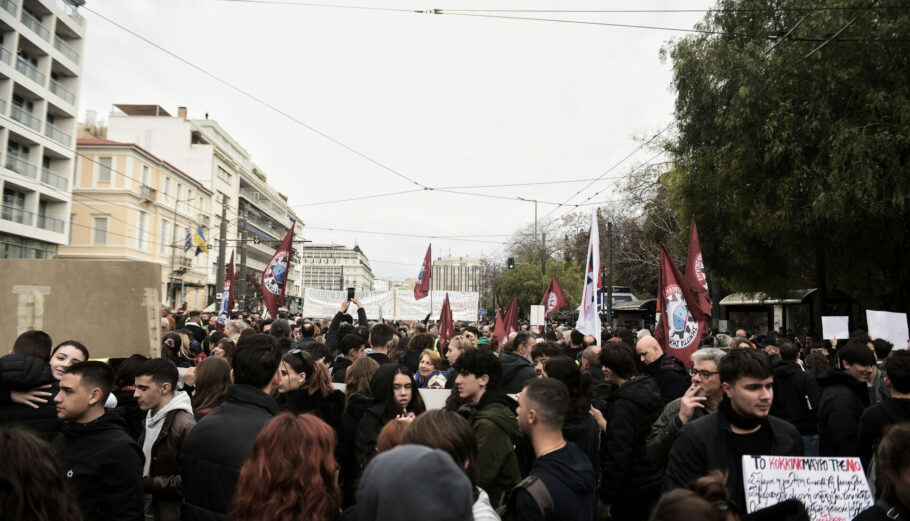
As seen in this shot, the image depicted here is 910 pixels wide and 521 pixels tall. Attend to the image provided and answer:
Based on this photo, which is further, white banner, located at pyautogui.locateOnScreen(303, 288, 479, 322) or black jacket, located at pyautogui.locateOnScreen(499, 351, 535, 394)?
white banner, located at pyautogui.locateOnScreen(303, 288, 479, 322)

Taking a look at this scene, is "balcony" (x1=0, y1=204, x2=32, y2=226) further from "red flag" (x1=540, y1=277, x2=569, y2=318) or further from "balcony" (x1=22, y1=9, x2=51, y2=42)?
"red flag" (x1=540, y1=277, x2=569, y2=318)

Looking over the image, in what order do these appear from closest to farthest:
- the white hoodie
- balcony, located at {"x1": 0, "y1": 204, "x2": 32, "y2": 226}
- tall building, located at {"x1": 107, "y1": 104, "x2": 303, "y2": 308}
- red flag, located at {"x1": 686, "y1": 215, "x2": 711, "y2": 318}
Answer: the white hoodie → red flag, located at {"x1": 686, "y1": 215, "x2": 711, "y2": 318} → balcony, located at {"x1": 0, "y1": 204, "x2": 32, "y2": 226} → tall building, located at {"x1": 107, "y1": 104, "x2": 303, "y2": 308}

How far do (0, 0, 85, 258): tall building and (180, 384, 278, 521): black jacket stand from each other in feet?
108

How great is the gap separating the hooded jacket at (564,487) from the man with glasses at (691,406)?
2.84 feet

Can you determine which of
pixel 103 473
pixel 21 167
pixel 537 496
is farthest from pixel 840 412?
pixel 21 167

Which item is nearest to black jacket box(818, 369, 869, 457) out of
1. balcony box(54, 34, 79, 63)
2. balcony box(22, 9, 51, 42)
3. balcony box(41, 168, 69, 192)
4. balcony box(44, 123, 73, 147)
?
balcony box(22, 9, 51, 42)

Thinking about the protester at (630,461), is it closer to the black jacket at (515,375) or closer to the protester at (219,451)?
the black jacket at (515,375)

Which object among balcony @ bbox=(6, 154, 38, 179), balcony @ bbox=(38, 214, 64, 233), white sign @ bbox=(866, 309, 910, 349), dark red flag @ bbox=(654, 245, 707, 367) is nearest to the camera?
dark red flag @ bbox=(654, 245, 707, 367)

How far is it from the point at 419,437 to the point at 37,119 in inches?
1467

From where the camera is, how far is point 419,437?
2.41m

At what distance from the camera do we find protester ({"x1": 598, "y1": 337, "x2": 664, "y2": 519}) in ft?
14.1

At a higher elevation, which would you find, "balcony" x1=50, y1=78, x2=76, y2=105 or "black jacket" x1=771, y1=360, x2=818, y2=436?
"balcony" x1=50, y1=78, x2=76, y2=105

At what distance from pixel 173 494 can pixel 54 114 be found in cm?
3782

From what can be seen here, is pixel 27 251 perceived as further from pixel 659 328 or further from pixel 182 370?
pixel 659 328
